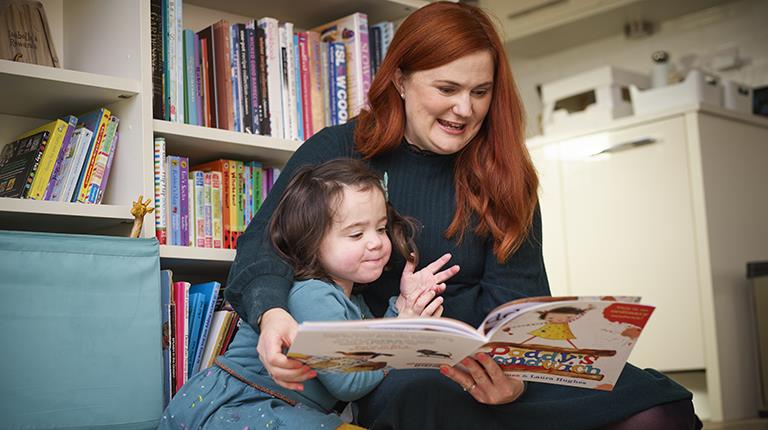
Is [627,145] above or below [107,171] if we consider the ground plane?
above

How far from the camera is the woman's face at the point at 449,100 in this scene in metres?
1.63

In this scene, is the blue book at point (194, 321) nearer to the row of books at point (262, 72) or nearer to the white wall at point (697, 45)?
the row of books at point (262, 72)

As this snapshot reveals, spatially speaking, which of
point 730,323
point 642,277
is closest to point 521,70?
point 642,277

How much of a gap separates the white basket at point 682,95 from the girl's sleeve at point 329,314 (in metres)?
2.27

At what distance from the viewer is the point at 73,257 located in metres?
1.56

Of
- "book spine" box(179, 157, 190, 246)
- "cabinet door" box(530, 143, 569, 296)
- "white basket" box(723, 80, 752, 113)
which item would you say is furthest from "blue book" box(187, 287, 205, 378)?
"white basket" box(723, 80, 752, 113)

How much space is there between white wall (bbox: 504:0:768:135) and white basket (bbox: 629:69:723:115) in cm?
39

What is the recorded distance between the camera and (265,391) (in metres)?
1.44

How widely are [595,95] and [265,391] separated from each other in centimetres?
266

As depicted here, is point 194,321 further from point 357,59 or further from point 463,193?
point 357,59

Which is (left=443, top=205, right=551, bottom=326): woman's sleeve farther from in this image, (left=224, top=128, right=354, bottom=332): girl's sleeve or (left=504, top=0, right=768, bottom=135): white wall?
(left=504, top=0, right=768, bottom=135): white wall

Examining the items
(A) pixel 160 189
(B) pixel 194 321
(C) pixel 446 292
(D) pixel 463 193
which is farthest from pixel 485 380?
(A) pixel 160 189

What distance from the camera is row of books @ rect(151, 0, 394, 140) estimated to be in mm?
1879

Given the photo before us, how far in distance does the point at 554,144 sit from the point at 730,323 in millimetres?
1035
